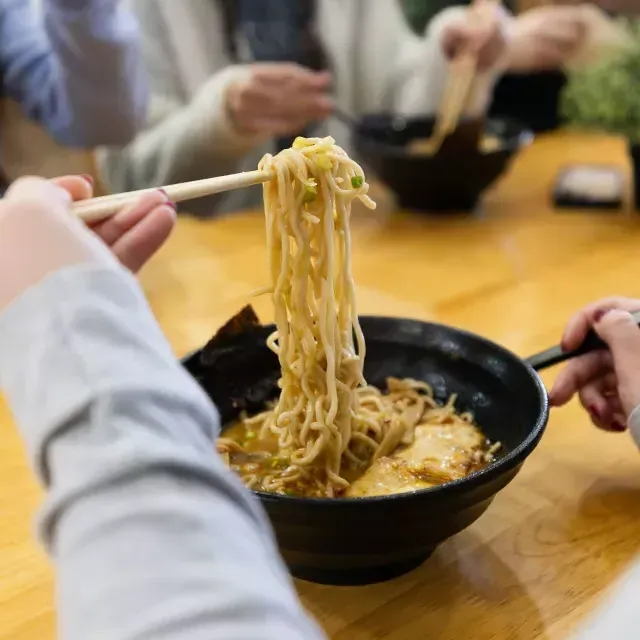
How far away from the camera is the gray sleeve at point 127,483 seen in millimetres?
386

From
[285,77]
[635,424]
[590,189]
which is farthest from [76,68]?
[635,424]

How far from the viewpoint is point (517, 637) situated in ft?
2.04

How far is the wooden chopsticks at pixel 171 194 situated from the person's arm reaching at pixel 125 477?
12 cm

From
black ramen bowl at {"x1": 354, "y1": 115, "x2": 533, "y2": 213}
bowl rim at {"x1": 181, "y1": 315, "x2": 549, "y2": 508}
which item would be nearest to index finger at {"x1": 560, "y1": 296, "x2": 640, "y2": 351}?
bowl rim at {"x1": 181, "y1": 315, "x2": 549, "y2": 508}

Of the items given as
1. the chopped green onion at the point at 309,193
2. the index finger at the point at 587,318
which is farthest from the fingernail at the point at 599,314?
the chopped green onion at the point at 309,193

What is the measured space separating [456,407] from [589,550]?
202 mm

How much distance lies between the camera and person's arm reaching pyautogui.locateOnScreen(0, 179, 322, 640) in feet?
1.27

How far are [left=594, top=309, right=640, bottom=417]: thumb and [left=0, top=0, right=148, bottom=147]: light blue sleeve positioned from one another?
1418 millimetres

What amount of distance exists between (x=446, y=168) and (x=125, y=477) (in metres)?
1.36

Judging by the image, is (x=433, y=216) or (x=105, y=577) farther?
(x=433, y=216)

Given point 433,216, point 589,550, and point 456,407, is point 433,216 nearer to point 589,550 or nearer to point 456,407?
point 456,407

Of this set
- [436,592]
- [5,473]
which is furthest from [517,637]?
[5,473]

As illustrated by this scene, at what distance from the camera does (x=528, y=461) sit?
2.85 ft

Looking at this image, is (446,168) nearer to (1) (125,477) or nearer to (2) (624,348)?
(2) (624,348)
